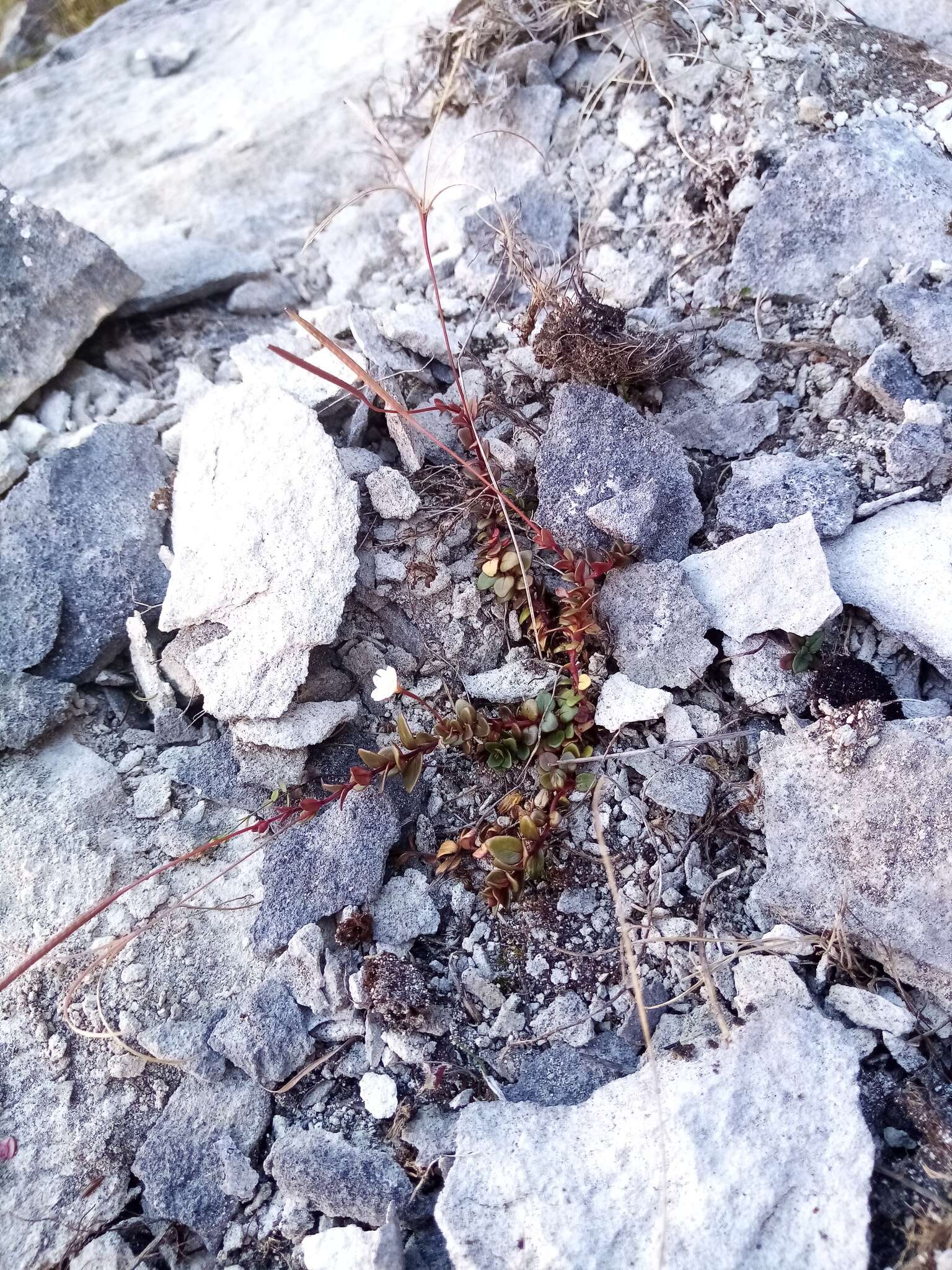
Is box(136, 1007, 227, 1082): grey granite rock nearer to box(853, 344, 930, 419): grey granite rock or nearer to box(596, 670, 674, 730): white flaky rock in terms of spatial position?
box(596, 670, 674, 730): white flaky rock

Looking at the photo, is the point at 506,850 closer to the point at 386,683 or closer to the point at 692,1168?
the point at 386,683

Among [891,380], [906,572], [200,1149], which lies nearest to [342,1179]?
[200,1149]

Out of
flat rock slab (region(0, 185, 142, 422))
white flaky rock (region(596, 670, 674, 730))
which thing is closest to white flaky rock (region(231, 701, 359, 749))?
white flaky rock (region(596, 670, 674, 730))

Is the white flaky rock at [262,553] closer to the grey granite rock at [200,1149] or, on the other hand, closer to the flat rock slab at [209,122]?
the grey granite rock at [200,1149]

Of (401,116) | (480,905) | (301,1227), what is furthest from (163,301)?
(301,1227)

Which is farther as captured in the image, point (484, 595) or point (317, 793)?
point (484, 595)

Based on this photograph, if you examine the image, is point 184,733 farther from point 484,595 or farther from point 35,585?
point 484,595

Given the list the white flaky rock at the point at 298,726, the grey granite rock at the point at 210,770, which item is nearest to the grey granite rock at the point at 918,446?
the white flaky rock at the point at 298,726
